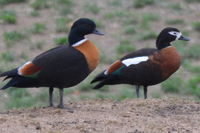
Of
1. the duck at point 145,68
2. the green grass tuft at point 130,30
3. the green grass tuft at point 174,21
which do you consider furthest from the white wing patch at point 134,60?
the green grass tuft at point 174,21

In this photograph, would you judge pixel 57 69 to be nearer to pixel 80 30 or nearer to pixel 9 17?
pixel 80 30

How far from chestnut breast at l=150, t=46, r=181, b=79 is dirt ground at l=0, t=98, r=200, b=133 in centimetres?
80

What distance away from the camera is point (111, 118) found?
28.3 feet

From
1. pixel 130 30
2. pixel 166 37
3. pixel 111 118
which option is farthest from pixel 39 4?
pixel 111 118

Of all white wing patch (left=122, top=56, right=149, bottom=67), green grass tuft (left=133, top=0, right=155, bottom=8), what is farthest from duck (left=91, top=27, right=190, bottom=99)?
green grass tuft (left=133, top=0, right=155, bottom=8)

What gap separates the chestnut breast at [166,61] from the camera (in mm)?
10719

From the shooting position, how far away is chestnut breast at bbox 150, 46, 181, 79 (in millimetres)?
10719

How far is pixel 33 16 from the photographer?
1877 centimetres

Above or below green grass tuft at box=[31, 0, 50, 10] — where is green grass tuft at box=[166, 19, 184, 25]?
below

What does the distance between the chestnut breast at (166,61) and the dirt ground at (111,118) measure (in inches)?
31.4

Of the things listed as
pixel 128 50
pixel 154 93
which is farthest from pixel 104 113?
pixel 128 50

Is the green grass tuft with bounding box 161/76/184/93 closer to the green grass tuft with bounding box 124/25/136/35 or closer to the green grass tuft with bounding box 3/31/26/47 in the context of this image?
the green grass tuft with bounding box 124/25/136/35

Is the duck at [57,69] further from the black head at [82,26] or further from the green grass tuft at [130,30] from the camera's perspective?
the green grass tuft at [130,30]

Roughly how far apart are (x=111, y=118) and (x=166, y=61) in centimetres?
235
